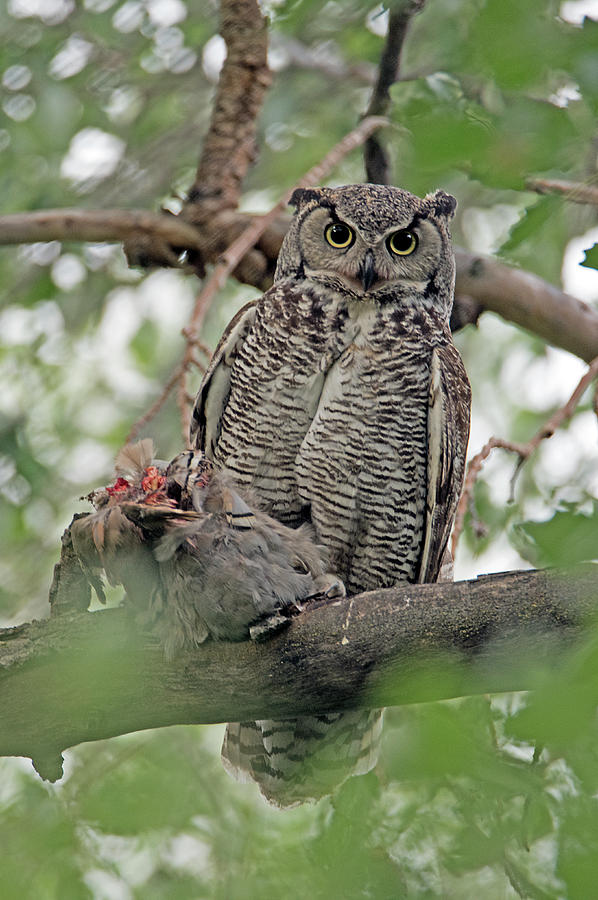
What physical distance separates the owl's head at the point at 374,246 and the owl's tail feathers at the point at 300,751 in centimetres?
114

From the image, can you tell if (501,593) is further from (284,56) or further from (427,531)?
(284,56)

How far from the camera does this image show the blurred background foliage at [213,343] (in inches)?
37.6

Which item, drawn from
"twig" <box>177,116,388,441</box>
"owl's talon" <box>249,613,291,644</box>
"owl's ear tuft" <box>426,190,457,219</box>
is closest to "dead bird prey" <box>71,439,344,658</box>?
"owl's talon" <box>249,613,291,644</box>

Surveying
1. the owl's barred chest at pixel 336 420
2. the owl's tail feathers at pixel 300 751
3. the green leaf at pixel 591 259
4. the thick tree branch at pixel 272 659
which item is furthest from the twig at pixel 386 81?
the owl's tail feathers at pixel 300 751

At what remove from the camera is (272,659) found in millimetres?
1837

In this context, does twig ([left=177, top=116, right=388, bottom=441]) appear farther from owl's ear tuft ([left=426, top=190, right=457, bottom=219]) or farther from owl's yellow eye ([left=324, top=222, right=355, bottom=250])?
owl's ear tuft ([left=426, top=190, right=457, bottom=219])

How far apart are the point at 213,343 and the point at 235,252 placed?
68.7 inches

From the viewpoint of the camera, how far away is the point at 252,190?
14.4 feet

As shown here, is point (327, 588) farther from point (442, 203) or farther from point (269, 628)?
point (442, 203)

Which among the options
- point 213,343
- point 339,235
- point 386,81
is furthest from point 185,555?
point 213,343

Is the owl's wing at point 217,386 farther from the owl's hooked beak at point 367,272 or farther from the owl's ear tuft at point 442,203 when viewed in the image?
the owl's ear tuft at point 442,203

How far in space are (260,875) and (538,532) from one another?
1045 mm

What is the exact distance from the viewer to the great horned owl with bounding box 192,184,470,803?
2.50 meters

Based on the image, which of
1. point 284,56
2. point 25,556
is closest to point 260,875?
point 25,556
